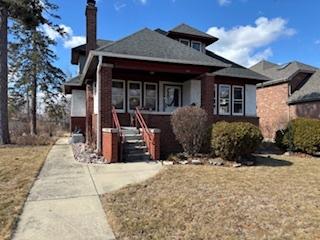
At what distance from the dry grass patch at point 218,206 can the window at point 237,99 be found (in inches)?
408

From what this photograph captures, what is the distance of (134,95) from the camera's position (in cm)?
1641

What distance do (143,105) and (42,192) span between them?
383 inches

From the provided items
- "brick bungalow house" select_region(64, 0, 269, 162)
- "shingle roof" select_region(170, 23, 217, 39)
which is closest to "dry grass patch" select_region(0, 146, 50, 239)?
"brick bungalow house" select_region(64, 0, 269, 162)

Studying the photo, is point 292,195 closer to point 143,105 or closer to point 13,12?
point 143,105

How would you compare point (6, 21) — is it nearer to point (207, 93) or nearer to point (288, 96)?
point (207, 93)

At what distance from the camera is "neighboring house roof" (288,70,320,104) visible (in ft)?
76.2

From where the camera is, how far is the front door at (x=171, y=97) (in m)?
17.3

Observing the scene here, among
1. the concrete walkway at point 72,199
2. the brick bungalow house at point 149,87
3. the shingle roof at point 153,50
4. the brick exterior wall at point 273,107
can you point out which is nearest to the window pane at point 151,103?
the brick bungalow house at point 149,87

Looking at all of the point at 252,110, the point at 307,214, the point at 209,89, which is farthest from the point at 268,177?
the point at 252,110

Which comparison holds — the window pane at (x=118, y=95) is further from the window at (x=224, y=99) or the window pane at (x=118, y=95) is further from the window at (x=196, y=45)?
the window at (x=196, y=45)

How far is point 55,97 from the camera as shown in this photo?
34.2 meters

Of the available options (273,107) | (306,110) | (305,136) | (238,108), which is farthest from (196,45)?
(273,107)

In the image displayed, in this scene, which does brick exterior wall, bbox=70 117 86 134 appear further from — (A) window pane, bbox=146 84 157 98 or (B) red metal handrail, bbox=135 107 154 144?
(B) red metal handrail, bbox=135 107 154 144

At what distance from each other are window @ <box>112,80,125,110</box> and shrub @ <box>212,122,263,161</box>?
6.21 metres
